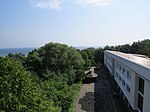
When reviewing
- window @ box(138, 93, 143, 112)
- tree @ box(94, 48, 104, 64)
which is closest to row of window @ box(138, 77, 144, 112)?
window @ box(138, 93, 143, 112)

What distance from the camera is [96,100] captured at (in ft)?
135

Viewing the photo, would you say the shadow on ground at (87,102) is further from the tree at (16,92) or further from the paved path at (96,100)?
the tree at (16,92)

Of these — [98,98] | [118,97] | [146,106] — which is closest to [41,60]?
[98,98]

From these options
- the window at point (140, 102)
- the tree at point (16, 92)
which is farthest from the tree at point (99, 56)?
the tree at point (16, 92)

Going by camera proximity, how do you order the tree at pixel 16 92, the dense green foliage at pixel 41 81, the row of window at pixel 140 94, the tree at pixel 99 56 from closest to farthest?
1. the tree at pixel 16 92
2. the dense green foliage at pixel 41 81
3. the row of window at pixel 140 94
4. the tree at pixel 99 56

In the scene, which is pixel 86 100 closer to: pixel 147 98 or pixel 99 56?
pixel 147 98

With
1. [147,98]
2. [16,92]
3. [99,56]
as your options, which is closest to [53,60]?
[147,98]

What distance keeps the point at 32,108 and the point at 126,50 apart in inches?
3257

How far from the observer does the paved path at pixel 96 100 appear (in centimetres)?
3566

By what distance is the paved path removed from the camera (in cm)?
3566

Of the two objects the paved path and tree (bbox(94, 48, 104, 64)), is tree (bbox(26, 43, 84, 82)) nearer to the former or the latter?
the paved path

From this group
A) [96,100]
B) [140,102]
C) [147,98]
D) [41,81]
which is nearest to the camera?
[147,98]

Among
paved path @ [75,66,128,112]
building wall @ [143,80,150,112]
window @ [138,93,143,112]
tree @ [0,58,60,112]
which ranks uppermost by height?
tree @ [0,58,60,112]

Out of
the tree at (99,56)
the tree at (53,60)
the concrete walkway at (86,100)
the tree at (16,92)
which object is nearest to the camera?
the tree at (16,92)
